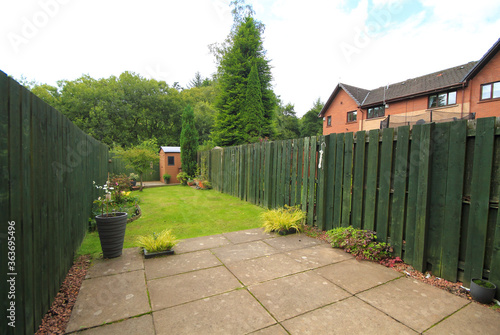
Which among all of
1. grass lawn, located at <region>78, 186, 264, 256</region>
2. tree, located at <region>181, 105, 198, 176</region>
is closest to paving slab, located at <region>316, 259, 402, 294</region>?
grass lawn, located at <region>78, 186, 264, 256</region>

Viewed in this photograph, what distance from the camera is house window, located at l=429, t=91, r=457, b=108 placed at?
15484 mm

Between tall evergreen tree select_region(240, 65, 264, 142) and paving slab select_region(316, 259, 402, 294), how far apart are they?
13.3m

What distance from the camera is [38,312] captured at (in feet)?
6.34

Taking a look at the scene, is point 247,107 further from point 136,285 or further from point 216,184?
point 136,285

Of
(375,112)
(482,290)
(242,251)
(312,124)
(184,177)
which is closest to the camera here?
(482,290)

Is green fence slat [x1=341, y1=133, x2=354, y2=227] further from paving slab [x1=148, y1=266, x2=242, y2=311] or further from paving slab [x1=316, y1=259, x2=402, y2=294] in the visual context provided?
paving slab [x1=148, y1=266, x2=242, y2=311]

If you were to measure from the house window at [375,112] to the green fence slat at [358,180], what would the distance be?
62.3 feet

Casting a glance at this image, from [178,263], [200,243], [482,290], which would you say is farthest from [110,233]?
[482,290]

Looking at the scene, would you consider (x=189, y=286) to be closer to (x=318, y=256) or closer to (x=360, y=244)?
(x=318, y=256)

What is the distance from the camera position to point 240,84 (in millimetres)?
16250

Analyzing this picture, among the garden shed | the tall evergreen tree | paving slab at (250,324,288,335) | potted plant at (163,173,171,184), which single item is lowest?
potted plant at (163,173,171,184)

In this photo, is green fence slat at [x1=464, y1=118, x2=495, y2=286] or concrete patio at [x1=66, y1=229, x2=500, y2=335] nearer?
concrete patio at [x1=66, y1=229, x2=500, y2=335]

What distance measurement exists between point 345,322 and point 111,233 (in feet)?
10.9

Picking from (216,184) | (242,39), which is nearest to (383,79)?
(242,39)
